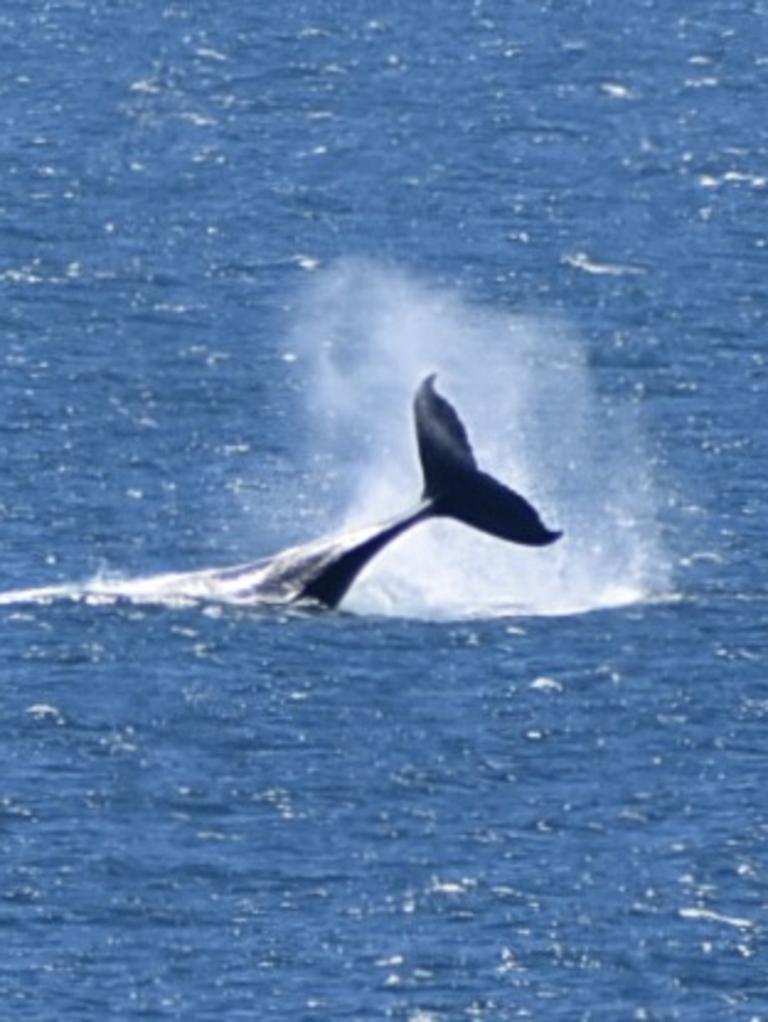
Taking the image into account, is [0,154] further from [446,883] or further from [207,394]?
[446,883]

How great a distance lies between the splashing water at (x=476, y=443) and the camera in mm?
96562

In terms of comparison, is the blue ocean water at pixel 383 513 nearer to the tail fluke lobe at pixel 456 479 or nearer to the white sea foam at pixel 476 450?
the white sea foam at pixel 476 450

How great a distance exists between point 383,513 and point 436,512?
45.4ft

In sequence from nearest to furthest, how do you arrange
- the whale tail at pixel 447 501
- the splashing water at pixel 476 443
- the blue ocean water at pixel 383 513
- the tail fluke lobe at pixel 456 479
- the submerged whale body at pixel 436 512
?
the blue ocean water at pixel 383 513 < the whale tail at pixel 447 501 < the submerged whale body at pixel 436 512 < the tail fluke lobe at pixel 456 479 < the splashing water at pixel 476 443

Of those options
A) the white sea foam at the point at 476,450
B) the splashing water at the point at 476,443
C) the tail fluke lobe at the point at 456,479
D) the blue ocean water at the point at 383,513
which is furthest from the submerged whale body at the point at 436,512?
the splashing water at the point at 476,443

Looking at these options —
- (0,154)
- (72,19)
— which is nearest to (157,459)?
(0,154)

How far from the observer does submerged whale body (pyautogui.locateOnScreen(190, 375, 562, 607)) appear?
291 ft

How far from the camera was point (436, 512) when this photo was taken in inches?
3526

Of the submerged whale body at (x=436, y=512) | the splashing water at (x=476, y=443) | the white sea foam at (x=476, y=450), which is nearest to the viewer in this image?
the submerged whale body at (x=436, y=512)

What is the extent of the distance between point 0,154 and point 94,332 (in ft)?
93.5

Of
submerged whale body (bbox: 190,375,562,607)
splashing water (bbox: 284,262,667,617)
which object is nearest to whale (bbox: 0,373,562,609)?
submerged whale body (bbox: 190,375,562,607)

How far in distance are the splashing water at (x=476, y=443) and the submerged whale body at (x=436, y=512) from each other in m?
2.22

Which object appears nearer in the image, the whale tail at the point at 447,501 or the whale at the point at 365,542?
the whale tail at the point at 447,501

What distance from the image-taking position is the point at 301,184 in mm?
147000
